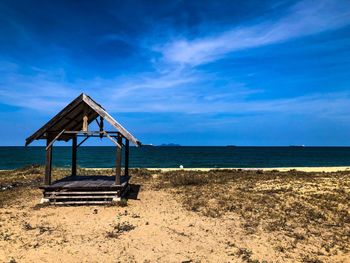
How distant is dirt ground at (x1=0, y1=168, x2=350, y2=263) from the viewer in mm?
9297

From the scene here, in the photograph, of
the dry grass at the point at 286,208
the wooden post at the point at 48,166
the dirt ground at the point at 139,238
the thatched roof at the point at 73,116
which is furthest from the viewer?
the wooden post at the point at 48,166

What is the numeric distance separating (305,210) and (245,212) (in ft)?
8.47

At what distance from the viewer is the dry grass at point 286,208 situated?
10.7 meters

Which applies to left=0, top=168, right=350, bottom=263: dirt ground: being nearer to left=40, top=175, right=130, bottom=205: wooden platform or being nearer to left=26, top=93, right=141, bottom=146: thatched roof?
left=40, top=175, right=130, bottom=205: wooden platform

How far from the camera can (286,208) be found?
14812 mm

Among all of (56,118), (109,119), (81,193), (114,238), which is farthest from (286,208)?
(56,118)

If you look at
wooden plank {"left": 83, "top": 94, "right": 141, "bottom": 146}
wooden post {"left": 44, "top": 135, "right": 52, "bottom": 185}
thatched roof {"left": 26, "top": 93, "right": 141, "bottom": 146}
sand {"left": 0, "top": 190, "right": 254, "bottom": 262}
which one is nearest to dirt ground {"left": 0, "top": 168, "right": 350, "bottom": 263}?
sand {"left": 0, "top": 190, "right": 254, "bottom": 262}

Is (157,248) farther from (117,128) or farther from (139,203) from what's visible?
(117,128)

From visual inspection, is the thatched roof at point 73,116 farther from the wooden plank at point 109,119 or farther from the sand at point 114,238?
the sand at point 114,238

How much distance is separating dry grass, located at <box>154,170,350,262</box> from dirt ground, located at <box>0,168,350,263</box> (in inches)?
6.4

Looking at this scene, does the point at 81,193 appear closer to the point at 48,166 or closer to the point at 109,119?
the point at 48,166

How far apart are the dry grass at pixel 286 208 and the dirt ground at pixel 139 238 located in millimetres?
161

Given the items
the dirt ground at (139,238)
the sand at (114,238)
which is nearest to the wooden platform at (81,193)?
the dirt ground at (139,238)

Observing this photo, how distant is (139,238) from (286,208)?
723 centimetres
